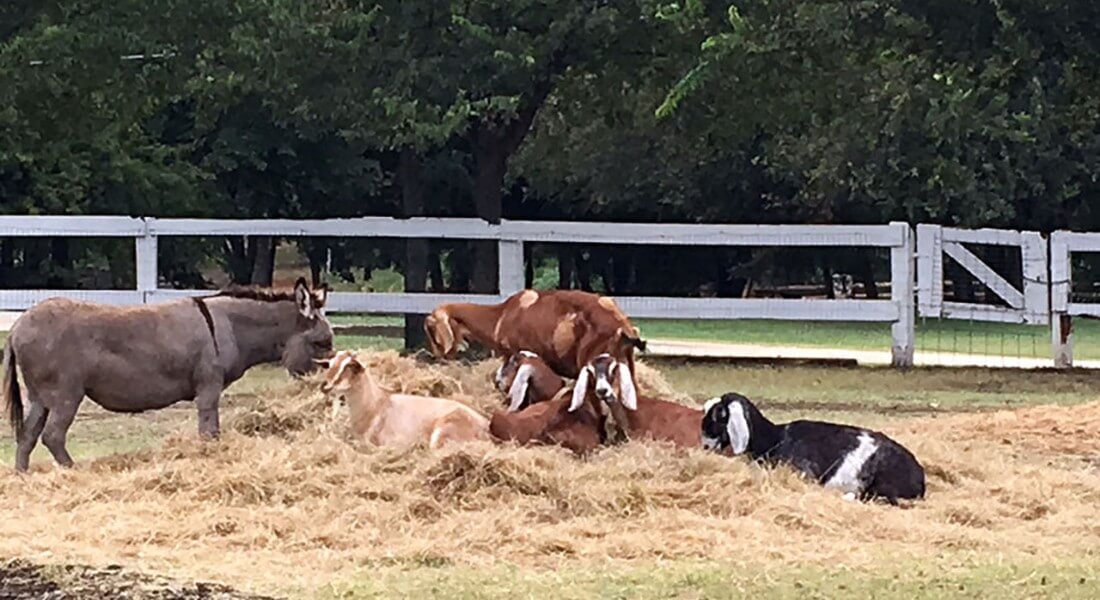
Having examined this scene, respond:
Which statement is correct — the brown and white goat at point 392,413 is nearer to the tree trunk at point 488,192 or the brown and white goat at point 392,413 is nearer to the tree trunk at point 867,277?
the tree trunk at point 488,192

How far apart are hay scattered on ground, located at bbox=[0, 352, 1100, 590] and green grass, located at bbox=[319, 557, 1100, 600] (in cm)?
23

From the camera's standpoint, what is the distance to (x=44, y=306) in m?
9.97

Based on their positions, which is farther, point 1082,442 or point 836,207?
point 836,207

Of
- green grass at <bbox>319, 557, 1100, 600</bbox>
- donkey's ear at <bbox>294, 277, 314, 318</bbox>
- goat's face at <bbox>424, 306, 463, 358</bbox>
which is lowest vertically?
green grass at <bbox>319, 557, 1100, 600</bbox>

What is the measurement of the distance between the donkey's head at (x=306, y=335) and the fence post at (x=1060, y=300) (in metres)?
10.0

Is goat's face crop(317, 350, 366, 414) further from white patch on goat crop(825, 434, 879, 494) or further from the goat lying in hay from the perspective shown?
white patch on goat crop(825, 434, 879, 494)

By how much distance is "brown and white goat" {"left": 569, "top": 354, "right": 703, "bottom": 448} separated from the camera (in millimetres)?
9602

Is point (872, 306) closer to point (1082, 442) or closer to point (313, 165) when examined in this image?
point (1082, 442)

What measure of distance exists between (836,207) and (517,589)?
108ft

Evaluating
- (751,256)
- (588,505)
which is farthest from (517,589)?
(751,256)

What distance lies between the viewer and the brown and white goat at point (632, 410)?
9.60 metres

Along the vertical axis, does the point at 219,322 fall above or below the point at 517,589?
above

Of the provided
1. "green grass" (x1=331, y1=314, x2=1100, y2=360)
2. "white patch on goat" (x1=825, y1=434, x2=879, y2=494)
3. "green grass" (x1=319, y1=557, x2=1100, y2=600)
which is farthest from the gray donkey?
"green grass" (x1=331, y1=314, x2=1100, y2=360)

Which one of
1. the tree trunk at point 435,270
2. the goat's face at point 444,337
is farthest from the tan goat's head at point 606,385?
the tree trunk at point 435,270
